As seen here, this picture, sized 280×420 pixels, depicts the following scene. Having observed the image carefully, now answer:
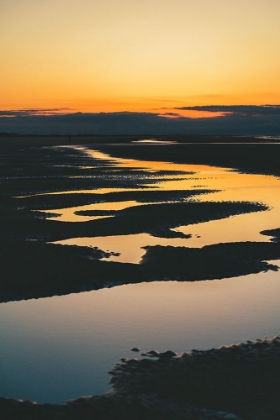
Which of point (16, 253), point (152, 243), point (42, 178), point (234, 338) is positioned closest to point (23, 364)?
point (234, 338)

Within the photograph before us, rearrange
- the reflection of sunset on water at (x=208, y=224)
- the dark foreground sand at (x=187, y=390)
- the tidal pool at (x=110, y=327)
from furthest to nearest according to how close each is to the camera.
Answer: the reflection of sunset on water at (x=208, y=224) < the tidal pool at (x=110, y=327) < the dark foreground sand at (x=187, y=390)

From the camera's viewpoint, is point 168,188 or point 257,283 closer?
point 257,283

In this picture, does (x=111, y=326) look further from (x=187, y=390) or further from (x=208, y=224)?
(x=208, y=224)

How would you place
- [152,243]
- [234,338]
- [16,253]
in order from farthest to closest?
[152,243], [16,253], [234,338]

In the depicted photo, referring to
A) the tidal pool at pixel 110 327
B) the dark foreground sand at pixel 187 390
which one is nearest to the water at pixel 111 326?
the tidal pool at pixel 110 327

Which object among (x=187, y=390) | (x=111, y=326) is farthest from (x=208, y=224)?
(x=187, y=390)

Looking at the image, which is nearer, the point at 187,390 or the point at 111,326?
the point at 187,390

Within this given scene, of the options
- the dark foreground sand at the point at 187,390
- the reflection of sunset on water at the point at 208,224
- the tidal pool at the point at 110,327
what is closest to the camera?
the dark foreground sand at the point at 187,390

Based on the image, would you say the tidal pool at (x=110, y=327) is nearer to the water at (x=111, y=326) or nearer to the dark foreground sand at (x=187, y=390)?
the water at (x=111, y=326)

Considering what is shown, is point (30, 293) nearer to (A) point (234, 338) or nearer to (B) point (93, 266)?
(B) point (93, 266)
